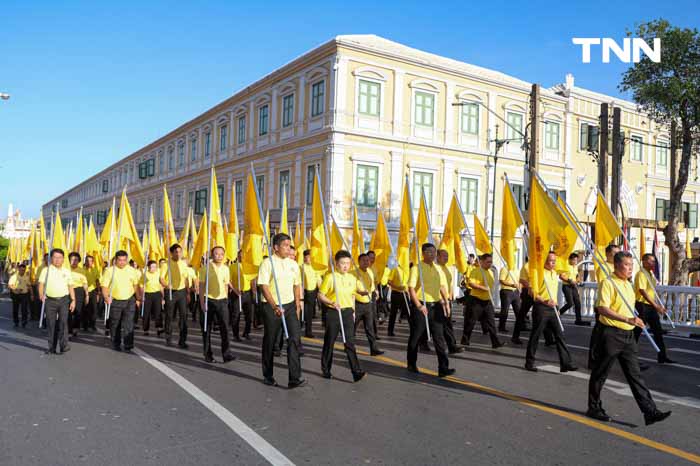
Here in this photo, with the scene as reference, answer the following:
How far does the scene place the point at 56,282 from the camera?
10.1 meters

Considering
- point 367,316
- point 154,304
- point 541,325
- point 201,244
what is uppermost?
point 201,244

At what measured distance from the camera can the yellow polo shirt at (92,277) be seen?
1504 centimetres

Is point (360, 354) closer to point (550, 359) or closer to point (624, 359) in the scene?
point (550, 359)

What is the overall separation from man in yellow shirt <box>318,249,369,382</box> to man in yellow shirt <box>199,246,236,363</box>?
6.15 ft

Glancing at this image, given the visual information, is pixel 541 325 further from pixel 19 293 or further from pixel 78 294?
pixel 19 293

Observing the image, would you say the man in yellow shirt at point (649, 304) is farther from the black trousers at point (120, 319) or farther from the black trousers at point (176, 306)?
the black trousers at point (120, 319)

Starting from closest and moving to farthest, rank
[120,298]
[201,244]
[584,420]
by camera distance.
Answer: [584,420]
[120,298]
[201,244]

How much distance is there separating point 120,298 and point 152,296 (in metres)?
2.10

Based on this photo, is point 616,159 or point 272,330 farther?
point 616,159

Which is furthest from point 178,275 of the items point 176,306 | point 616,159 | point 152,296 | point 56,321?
point 616,159

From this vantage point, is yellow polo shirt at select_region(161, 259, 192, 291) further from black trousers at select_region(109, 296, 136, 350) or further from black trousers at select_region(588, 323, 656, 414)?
black trousers at select_region(588, 323, 656, 414)

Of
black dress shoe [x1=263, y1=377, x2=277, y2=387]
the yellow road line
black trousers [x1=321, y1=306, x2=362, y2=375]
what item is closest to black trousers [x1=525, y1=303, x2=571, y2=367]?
the yellow road line

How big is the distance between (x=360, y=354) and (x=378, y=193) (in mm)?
20327

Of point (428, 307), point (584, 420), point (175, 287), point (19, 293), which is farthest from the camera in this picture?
point (19, 293)
